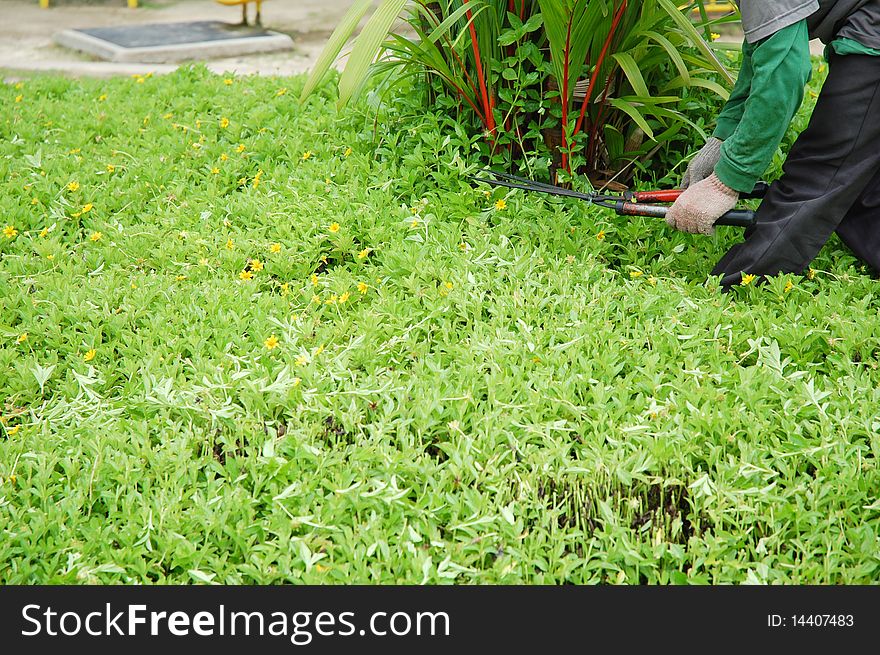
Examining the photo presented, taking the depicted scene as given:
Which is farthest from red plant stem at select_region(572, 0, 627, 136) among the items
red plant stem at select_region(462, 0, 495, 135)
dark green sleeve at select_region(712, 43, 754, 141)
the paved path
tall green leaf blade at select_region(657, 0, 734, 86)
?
the paved path

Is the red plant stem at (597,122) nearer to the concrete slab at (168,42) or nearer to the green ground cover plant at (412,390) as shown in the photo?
the green ground cover plant at (412,390)

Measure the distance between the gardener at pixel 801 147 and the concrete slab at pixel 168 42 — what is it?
5590 mm

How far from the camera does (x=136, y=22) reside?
8828 mm

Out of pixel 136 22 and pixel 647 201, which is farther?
pixel 136 22

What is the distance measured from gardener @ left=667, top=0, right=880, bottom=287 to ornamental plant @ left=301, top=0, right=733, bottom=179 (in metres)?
0.42

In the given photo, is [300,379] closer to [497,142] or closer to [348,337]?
[348,337]

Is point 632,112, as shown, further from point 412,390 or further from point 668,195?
point 412,390

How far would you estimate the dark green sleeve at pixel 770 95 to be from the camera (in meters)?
2.22

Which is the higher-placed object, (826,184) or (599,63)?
(599,63)

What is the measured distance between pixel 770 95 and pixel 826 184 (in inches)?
15.4

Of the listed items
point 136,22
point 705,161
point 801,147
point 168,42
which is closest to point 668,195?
point 705,161

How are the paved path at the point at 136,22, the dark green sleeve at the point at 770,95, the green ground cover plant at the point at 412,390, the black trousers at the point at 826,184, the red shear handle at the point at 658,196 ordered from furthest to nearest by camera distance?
the paved path at the point at 136,22
the red shear handle at the point at 658,196
the black trousers at the point at 826,184
the dark green sleeve at the point at 770,95
the green ground cover plant at the point at 412,390

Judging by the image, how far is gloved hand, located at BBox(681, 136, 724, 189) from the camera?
275cm

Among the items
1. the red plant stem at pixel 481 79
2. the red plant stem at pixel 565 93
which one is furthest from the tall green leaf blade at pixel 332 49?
the red plant stem at pixel 565 93
